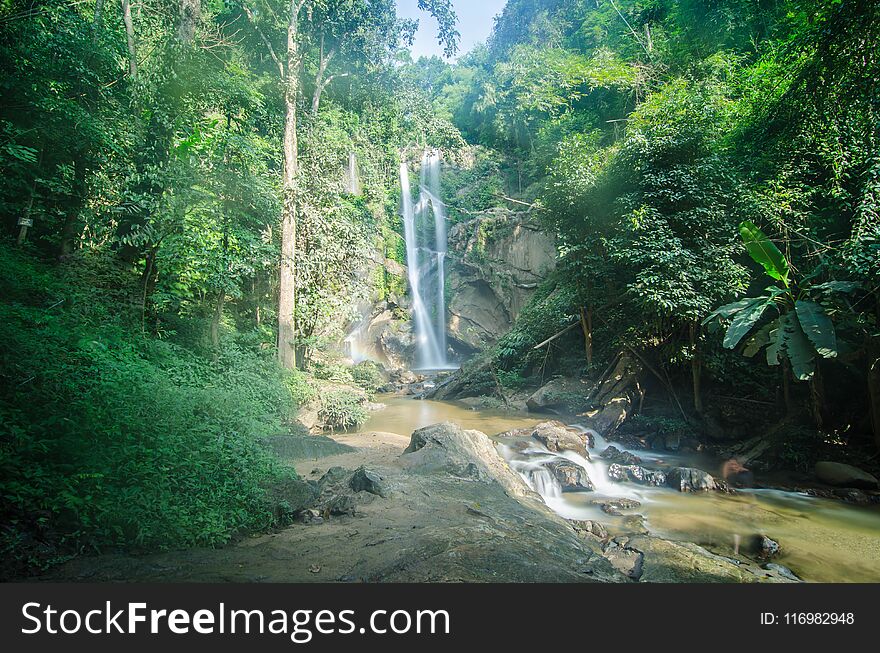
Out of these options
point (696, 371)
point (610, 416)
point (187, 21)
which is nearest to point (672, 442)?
point (610, 416)

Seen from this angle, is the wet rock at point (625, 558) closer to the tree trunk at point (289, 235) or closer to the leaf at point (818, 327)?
the leaf at point (818, 327)

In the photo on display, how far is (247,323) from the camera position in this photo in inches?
495

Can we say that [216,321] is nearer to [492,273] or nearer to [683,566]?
[683,566]

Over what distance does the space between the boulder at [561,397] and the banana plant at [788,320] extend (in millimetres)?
5344

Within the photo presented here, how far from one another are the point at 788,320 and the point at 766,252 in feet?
4.23

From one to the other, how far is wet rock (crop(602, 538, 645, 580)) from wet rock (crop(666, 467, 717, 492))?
11.2 feet

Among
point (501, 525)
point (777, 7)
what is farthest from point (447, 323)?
point (501, 525)

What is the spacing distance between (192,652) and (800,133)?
11721mm

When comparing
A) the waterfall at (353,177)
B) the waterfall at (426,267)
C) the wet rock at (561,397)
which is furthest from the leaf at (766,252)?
the waterfall at (353,177)

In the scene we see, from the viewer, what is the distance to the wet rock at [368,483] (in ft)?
17.4

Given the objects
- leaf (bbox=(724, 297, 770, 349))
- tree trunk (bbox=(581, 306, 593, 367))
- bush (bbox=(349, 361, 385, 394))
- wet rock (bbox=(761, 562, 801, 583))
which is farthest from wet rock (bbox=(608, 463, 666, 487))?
bush (bbox=(349, 361, 385, 394))

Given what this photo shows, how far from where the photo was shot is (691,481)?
821 centimetres

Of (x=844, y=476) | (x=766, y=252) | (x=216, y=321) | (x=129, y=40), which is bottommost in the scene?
(x=844, y=476)

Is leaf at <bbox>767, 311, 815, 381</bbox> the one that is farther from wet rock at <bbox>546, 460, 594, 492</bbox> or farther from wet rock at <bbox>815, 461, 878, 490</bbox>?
wet rock at <bbox>546, 460, 594, 492</bbox>
